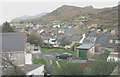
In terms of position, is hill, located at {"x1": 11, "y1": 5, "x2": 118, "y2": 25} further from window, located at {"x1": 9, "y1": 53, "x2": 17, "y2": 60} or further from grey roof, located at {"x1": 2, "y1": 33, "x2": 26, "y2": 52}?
window, located at {"x1": 9, "y1": 53, "x2": 17, "y2": 60}

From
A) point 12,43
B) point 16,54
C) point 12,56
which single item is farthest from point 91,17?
point 12,56

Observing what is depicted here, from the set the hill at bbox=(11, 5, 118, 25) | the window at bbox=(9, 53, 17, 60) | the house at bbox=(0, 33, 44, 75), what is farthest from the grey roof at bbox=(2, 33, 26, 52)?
the hill at bbox=(11, 5, 118, 25)

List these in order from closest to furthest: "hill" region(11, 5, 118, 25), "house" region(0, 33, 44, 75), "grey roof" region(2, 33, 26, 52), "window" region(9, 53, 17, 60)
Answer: "house" region(0, 33, 44, 75) < "window" region(9, 53, 17, 60) < "grey roof" region(2, 33, 26, 52) < "hill" region(11, 5, 118, 25)

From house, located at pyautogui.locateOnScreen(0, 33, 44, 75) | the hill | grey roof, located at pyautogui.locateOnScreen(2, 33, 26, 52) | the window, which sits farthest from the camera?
the hill

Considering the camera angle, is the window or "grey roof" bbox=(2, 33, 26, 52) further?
"grey roof" bbox=(2, 33, 26, 52)

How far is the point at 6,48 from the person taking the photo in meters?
8.12

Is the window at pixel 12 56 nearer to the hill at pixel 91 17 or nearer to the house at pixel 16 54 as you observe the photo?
the house at pixel 16 54

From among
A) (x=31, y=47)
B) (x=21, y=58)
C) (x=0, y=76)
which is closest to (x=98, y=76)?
(x=0, y=76)

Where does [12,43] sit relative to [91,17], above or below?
above

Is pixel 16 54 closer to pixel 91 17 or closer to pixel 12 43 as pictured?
pixel 12 43

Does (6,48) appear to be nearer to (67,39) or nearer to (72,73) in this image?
(72,73)

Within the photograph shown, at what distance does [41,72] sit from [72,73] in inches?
93.5

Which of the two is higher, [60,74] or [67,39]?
[60,74]

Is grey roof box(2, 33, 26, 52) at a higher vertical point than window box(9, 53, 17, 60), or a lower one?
higher
